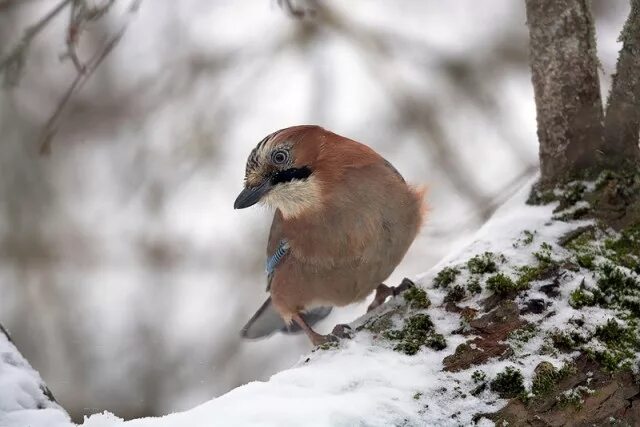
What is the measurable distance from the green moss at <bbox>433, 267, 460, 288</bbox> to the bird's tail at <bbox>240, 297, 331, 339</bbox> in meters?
1.26

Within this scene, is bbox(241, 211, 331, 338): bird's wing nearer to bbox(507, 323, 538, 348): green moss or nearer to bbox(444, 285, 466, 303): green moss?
bbox(444, 285, 466, 303): green moss

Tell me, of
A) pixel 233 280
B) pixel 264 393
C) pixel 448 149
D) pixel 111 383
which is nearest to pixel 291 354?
pixel 233 280

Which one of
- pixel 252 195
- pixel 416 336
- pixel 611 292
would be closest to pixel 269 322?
pixel 252 195

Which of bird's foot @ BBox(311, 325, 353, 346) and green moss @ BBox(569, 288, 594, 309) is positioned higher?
green moss @ BBox(569, 288, 594, 309)

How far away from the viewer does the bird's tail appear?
3.83 m

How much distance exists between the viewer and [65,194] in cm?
586

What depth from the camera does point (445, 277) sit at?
259 cm

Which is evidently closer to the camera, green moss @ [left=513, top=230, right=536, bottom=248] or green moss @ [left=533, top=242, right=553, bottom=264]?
green moss @ [left=533, top=242, right=553, bottom=264]

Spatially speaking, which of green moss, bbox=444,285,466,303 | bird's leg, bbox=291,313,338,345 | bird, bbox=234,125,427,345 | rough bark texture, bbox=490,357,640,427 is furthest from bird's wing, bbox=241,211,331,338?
rough bark texture, bbox=490,357,640,427

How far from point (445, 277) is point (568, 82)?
1.08 metres

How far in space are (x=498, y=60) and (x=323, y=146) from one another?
263 centimetres

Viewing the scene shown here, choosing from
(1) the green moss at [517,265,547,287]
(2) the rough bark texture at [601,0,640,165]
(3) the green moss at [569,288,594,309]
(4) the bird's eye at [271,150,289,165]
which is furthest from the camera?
(4) the bird's eye at [271,150,289,165]

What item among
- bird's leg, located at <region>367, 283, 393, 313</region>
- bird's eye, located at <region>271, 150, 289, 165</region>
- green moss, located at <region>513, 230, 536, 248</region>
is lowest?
bird's leg, located at <region>367, 283, 393, 313</region>

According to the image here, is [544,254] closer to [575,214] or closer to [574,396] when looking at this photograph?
[575,214]
